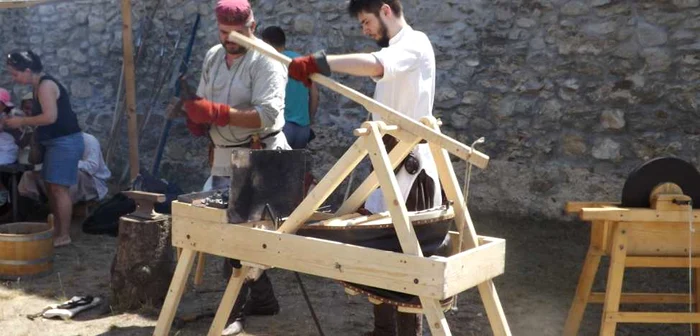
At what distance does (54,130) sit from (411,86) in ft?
11.9

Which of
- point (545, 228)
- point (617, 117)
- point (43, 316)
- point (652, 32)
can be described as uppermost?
point (652, 32)

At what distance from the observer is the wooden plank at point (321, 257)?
272 cm

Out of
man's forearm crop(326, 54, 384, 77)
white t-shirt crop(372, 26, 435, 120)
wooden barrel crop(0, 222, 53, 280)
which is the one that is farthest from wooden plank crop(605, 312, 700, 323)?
wooden barrel crop(0, 222, 53, 280)

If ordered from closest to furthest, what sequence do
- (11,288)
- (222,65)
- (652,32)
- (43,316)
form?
(222,65) < (43,316) < (11,288) < (652,32)

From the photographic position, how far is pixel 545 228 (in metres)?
5.93

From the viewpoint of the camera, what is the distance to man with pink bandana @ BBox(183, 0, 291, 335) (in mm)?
3742

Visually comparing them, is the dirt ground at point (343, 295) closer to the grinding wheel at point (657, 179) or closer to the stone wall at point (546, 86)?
the stone wall at point (546, 86)

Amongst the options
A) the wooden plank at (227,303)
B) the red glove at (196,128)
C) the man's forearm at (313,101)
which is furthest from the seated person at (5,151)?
the wooden plank at (227,303)

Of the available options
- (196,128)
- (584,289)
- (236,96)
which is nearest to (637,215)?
(584,289)

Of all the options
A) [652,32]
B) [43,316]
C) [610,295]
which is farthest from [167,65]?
[610,295]

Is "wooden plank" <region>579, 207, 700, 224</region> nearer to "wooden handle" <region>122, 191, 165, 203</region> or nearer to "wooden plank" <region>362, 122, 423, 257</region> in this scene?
"wooden plank" <region>362, 122, 423, 257</region>

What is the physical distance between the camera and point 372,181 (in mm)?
3189

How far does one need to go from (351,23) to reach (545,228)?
2357 mm

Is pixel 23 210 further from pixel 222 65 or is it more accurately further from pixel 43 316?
pixel 222 65
